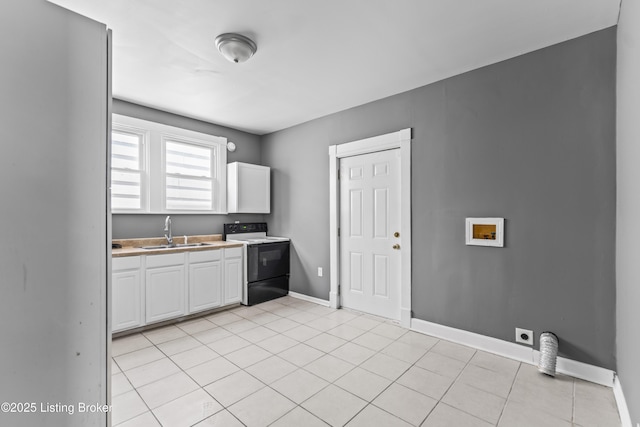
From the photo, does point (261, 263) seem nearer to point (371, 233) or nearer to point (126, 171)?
point (371, 233)

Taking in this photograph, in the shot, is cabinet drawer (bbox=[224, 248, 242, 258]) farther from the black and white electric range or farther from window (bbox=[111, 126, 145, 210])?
window (bbox=[111, 126, 145, 210])

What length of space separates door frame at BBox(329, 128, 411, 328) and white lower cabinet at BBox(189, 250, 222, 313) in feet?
5.03

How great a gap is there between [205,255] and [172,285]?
0.52m

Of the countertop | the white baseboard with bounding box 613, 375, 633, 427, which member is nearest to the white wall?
the countertop

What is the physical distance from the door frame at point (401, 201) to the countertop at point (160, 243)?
1.39 metres

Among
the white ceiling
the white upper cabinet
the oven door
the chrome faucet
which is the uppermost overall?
the white ceiling

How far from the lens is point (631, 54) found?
173 centimetres

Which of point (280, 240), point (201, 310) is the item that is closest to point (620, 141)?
point (280, 240)

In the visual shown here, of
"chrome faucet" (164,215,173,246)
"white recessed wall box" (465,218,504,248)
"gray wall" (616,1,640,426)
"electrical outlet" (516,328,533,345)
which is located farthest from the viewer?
"chrome faucet" (164,215,173,246)

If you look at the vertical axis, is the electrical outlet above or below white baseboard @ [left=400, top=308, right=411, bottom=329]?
above

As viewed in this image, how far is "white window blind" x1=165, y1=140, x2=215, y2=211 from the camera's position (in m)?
4.02

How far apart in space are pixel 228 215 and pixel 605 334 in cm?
448

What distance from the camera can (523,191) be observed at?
257 cm

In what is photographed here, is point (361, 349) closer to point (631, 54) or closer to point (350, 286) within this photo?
point (350, 286)
